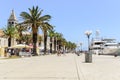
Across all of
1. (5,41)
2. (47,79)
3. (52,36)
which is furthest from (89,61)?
(52,36)

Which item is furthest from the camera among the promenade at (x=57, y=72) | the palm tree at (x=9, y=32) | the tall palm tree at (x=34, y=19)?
the palm tree at (x=9, y=32)

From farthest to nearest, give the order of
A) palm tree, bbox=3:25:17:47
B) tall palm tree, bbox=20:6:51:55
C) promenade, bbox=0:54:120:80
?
palm tree, bbox=3:25:17:47 < tall palm tree, bbox=20:6:51:55 < promenade, bbox=0:54:120:80

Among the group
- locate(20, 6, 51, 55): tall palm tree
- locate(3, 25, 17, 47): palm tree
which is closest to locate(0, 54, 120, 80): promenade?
locate(20, 6, 51, 55): tall palm tree

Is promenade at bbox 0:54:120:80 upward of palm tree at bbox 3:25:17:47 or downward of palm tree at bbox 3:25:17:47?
downward

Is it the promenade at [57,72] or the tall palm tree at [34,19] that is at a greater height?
the tall palm tree at [34,19]

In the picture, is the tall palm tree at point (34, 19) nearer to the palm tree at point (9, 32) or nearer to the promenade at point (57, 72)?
the palm tree at point (9, 32)

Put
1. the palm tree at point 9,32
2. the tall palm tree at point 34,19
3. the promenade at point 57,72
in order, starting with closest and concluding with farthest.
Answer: the promenade at point 57,72 < the tall palm tree at point 34,19 < the palm tree at point 9,32

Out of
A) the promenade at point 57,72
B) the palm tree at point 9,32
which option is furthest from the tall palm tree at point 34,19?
the promenade at point 57,72

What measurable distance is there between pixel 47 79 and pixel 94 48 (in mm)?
120120

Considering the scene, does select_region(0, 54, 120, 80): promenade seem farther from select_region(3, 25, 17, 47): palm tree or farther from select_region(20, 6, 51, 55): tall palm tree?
select_region(3, 25, 17, 47): palm tree

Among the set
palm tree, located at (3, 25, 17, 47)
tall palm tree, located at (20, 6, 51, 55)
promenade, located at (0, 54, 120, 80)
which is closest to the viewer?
promenade, located at (0, 54, 120, 80)

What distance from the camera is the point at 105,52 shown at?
11006 cm

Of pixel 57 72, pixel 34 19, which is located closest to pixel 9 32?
pixel 34 19

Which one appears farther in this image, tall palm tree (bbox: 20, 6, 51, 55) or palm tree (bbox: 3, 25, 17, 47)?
palm tree (bbox: 3, 25, 17, 47)
